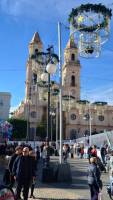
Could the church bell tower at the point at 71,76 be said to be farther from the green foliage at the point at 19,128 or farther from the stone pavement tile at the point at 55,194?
the stone pavement tile at the point at 55,194

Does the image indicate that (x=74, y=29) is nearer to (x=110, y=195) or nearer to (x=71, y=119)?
(x=110, y=195)

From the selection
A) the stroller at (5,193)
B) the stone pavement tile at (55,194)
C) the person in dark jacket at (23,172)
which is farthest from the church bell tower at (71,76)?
the stroller at (5,193)

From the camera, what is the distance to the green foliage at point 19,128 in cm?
9831

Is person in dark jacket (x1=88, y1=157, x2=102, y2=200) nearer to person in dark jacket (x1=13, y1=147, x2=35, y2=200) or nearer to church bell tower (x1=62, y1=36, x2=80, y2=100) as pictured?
person in dark jacket (x1=13, y1=147, x2=35, y2=200)

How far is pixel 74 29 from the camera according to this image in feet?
53.2

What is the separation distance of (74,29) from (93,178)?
7432 mm

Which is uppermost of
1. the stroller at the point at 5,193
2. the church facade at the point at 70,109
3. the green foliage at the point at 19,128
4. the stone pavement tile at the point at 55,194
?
the church facade at the point at 70,109

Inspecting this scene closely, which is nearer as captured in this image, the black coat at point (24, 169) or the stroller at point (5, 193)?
the stroller at point (5, 193)

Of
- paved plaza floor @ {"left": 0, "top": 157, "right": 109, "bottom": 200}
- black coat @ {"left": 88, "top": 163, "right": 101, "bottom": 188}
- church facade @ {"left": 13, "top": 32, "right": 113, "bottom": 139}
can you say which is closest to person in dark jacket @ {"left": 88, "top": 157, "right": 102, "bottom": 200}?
black coat @ {"left": 88, "top": 163, "right": 101, "bottom": 188}

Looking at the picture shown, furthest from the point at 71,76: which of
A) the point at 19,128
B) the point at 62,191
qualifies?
the point at 62,191

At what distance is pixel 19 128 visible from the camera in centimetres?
9869

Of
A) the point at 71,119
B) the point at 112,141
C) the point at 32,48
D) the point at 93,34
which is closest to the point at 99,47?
the point at 93,34

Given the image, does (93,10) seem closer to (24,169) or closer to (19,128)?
(24,169)

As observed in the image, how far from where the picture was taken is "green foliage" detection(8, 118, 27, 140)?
98.3 meters
